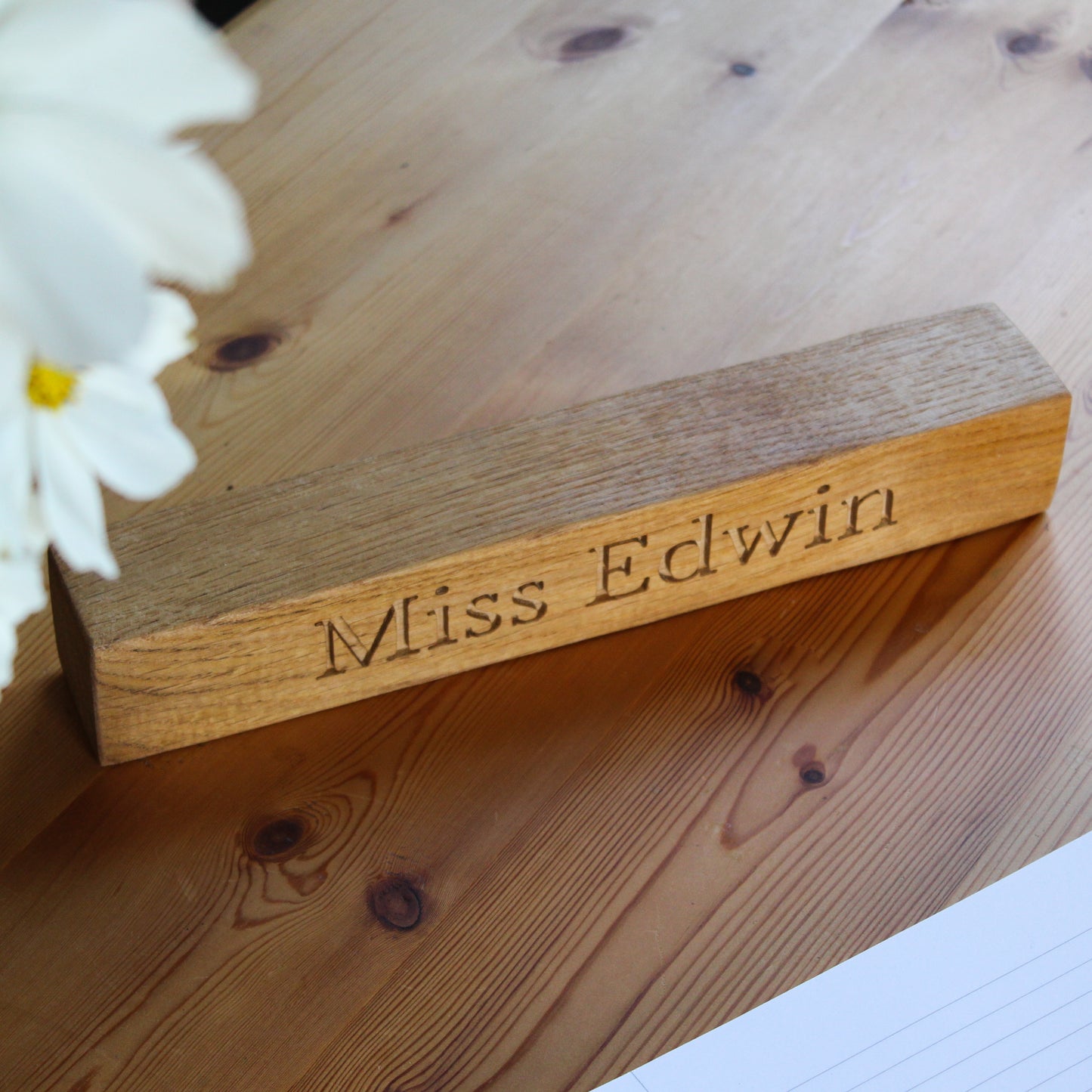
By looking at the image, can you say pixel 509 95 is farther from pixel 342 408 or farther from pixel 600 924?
pixel 600 924

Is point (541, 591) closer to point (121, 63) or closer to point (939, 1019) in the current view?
point (939, 1019)

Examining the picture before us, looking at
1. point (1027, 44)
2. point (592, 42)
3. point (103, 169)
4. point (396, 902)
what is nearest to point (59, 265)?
point (103, 169)

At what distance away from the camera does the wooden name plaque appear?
61cm

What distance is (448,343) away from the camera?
0.83m

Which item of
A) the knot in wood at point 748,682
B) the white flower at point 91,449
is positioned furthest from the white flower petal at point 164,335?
the knot in wood at point 748,682

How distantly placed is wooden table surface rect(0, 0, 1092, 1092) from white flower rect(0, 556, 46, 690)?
0.30 m

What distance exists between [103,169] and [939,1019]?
47 cm

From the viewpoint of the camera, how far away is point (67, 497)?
0.30 m

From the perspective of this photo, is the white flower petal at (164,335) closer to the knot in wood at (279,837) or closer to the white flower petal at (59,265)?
the white flower petal at (59,265)

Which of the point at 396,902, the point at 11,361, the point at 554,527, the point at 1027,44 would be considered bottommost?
the point at 396,902

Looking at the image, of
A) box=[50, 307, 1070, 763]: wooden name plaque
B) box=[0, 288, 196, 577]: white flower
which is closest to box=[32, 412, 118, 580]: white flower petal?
box=[0, 288, 196, 577]: white flower

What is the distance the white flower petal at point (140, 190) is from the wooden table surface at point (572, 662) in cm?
41

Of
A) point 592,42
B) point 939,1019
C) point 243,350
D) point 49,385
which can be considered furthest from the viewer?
point 592,42

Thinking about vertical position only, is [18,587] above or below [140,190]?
below
